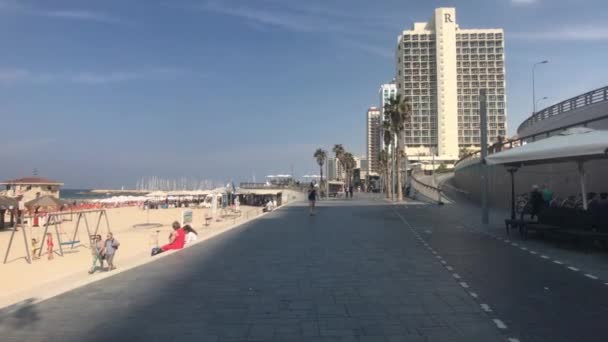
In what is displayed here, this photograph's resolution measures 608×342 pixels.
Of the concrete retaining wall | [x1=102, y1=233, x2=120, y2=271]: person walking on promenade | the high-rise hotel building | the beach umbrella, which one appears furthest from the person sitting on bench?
the high-rise hotel building

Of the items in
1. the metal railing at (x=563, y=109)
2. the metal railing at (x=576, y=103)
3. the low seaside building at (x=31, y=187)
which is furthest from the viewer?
the low seaside building at (x=31, y=187)

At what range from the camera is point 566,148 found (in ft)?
35.7

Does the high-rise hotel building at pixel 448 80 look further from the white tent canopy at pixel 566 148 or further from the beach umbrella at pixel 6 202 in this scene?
the white tent canopy at pixel 566 148

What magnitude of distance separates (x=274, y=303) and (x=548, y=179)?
18.3 metres

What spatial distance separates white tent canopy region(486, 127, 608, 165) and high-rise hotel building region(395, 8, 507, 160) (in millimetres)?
117179

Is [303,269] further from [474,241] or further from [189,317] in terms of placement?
[474,241]

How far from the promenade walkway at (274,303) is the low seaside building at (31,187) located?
55301mm

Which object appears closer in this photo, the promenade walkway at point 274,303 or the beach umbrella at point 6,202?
the promenade walkway at point 274,303

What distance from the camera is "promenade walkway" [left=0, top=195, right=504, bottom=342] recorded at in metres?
5.14

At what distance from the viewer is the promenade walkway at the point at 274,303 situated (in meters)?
5.14

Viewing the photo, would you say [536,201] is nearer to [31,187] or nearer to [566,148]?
[566,148]

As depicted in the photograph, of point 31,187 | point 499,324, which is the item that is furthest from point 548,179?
point 31,187

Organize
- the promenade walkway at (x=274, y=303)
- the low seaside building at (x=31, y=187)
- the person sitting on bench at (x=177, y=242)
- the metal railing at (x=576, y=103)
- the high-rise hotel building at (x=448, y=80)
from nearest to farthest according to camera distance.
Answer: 1. the promenade walkway at (x=274, y=303)
2. the person sitting on bench at (x=177, y=242)
3. the metal railing at (x=576, y=103)
4. the low seaside building at (x=31, y=187)
5. the high-rise hotel building at (x=448, y=80)

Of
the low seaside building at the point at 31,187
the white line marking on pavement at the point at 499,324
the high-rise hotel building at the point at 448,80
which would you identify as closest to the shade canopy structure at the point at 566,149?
the white line marking on pavement at the point at 499,324
